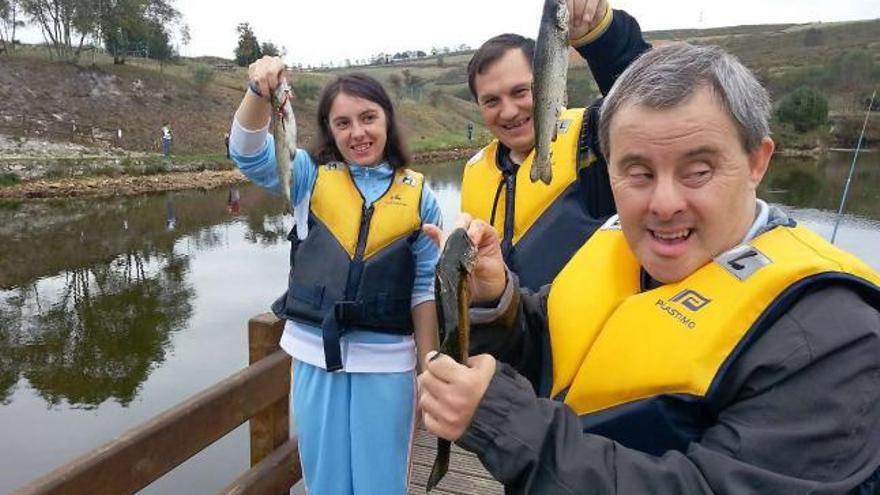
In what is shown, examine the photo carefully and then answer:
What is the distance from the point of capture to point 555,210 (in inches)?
117

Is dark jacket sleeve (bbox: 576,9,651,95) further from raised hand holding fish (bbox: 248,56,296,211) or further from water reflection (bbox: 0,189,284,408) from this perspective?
water reflection (bbox: 0,189,284,408)

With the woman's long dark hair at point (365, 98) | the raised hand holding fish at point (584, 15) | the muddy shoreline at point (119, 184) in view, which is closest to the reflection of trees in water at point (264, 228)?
the muddy shoreline at point (119, 184)

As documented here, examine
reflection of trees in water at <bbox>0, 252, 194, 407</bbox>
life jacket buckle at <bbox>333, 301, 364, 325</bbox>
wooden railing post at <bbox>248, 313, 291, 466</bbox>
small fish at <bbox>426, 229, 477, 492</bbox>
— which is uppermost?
small fish at <bbox>426, 229, 477, 492</bbox>

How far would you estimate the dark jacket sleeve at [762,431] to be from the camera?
129cm

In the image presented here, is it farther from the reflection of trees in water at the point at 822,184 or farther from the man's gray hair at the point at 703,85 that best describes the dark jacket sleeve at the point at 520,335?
the reflection of trees in water at the point at 822,184

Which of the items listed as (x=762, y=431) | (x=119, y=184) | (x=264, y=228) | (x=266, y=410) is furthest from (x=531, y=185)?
(x=119, y=184)

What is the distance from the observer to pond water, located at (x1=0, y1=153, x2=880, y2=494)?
313 inches

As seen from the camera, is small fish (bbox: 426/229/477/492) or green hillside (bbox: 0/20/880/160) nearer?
small fish (bbox: 426/229/477/492)

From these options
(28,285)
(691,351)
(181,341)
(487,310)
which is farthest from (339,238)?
(28,285)

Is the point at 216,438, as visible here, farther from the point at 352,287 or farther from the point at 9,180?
the point at 9,180

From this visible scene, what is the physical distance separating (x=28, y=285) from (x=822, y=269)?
1600 centimetres

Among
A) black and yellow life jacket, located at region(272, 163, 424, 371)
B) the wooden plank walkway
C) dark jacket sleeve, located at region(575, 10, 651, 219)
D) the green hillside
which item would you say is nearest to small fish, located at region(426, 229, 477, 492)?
dark jacket sleeve, located at region(575, 10, 651, 219)

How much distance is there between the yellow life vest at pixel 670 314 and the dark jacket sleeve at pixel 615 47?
95cm

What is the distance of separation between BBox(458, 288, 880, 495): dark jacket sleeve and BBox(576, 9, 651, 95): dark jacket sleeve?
1556mm
